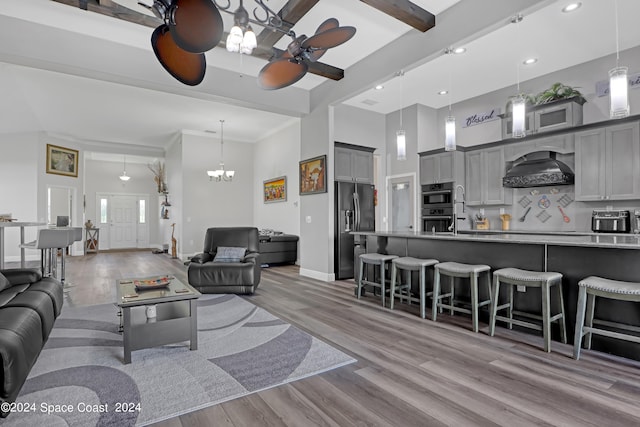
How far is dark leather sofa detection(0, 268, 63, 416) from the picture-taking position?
5.61ft

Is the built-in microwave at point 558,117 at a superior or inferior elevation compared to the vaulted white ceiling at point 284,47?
inferior

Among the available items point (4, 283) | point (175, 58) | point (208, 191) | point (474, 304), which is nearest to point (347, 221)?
point (474, 304)

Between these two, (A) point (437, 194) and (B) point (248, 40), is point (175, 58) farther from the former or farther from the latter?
(A) point (437, 194)

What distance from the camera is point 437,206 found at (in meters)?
6.36

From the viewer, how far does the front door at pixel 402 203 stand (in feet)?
22.8

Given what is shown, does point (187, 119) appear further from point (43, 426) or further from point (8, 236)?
point (43, 426)

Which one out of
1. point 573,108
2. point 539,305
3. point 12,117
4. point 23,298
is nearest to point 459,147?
point 573,108

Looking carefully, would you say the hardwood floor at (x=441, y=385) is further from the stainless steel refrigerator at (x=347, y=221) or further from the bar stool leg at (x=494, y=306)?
the stainless steel refrigerator at (x=347, y=221)

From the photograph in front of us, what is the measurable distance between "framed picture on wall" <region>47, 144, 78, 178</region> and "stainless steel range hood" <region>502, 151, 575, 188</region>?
10.8 metres

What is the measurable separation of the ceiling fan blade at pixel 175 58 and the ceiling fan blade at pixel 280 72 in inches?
22.4

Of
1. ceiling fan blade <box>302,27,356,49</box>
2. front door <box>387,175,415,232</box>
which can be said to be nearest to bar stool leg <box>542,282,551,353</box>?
ceiling fan blade <box>302,27,356,49</box>

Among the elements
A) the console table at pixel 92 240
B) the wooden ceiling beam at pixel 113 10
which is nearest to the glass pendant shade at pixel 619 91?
the wooden ceiling beam at pixel 113 10

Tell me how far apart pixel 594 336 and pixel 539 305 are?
45cm

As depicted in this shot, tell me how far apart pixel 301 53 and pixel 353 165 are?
12.1 ft
